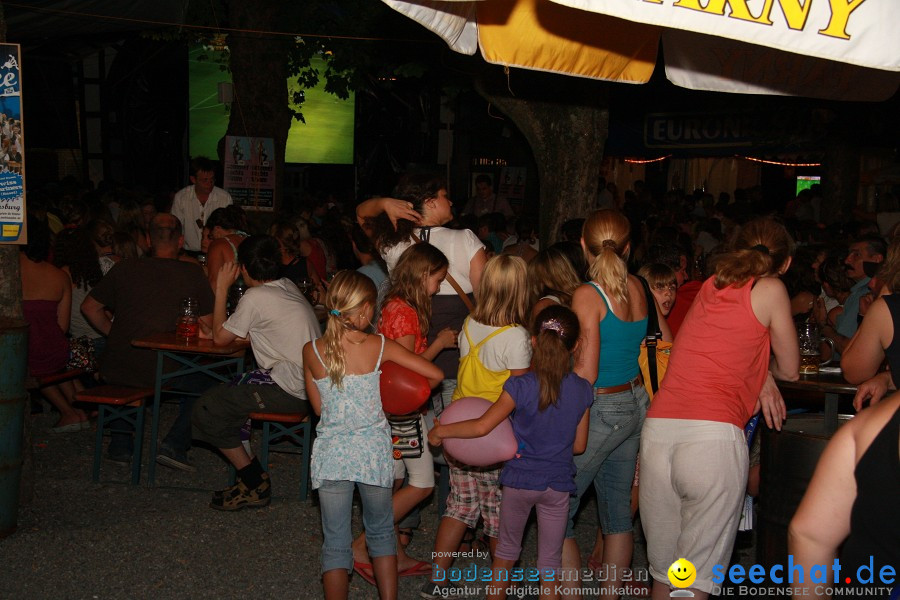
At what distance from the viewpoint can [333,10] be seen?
46.6 feet

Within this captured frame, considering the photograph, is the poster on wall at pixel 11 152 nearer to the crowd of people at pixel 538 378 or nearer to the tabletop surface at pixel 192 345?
the tabletop surface at pixel 192 345

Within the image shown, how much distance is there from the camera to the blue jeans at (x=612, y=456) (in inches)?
174

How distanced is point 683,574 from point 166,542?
3.15 m

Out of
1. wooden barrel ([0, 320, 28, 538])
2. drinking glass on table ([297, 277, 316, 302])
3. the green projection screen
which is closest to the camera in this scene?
wooden barrel ([0, 320, 28, 538])

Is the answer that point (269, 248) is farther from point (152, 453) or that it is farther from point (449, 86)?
point (449, 86)

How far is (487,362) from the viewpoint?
4535 mm

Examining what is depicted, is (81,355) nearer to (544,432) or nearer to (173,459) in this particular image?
(173,459)

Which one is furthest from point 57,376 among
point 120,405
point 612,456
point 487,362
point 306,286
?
point 612,456

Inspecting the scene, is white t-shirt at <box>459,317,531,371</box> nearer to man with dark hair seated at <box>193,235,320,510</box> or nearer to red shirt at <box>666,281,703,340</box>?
man with dark hair seated at <box>193,235,320,510</box>

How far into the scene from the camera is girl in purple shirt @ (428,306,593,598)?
412 centimetres

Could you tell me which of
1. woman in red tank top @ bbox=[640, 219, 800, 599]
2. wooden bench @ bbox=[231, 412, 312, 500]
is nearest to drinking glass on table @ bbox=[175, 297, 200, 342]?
wooden bench @ bbox=[231, 412, 312, 500]

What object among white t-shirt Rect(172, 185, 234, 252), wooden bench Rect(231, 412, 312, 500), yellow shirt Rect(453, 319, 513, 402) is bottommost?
wooden bench Rect(231, 412, 312, 500)

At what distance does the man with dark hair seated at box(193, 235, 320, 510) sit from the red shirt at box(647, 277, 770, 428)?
2758mm

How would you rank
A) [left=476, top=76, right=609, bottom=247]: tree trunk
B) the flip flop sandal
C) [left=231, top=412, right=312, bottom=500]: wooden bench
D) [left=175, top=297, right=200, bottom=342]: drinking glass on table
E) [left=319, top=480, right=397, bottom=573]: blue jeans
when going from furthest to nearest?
[left=476, top=76, right=609, bottom=247]: tree trunk < [left=175, top=297, right=200, bottom=342]: drinking glass on table < [left=231, top=412, right=312, bottom=500]: wooden bench < the flip flop sandal < [left=319, top=480, right=397, bottom=573]: blue jeans
